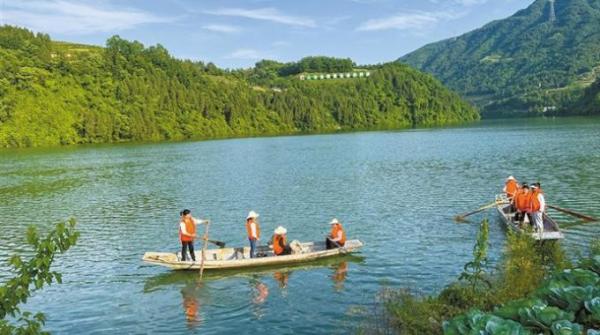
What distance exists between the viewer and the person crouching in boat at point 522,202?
27.1 m

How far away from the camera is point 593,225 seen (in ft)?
96.8

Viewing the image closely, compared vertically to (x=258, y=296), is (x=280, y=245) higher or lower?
higher

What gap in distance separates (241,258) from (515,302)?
57.2 ft

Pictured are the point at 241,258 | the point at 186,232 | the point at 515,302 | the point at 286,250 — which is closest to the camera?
the point at 515,302

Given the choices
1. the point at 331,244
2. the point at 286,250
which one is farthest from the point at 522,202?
the point at 286,250

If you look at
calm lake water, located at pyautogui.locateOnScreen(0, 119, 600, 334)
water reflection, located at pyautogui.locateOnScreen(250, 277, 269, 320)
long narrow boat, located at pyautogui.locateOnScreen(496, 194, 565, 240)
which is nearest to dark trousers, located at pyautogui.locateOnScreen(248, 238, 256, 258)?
calm lake water, located at pyautogui.locateOnScreen(0, 119, 600, 334)

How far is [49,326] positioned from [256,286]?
7.71 meters

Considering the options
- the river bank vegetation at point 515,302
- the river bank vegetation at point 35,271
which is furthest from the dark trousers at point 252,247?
the river bank vegetation at point 35,271

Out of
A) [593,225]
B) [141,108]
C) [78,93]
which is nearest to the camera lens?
[593,225]

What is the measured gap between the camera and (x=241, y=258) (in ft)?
83.1

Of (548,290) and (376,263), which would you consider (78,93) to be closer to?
(376,263)

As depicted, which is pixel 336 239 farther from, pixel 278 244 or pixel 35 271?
pixel 35 271

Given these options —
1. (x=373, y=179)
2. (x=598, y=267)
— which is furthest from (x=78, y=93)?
(x=598, y=267)

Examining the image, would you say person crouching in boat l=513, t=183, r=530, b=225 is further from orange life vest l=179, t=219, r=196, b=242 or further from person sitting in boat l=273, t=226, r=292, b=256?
orange life vest l=179, t=219, r=196, b=242
